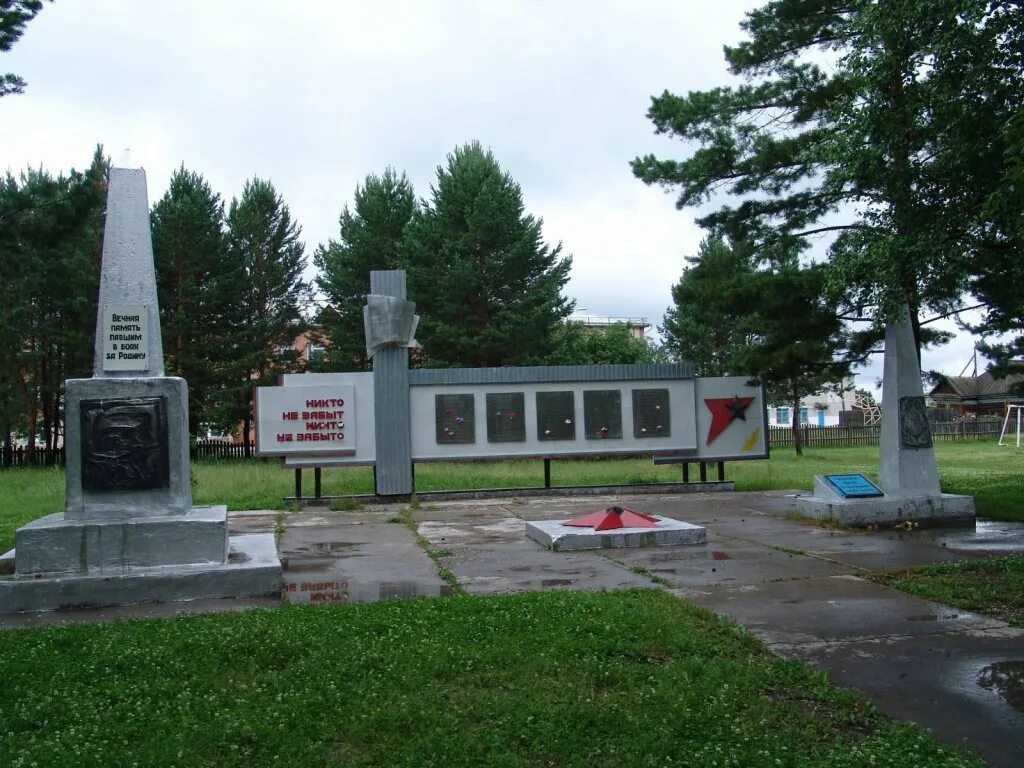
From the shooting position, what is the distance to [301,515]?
15.4 m

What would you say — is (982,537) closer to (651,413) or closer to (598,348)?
(651,413)

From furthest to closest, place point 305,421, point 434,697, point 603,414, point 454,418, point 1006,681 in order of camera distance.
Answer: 1. point 603,414
2. point 454,418
3. point 305,421
4. point 1006,681
5. point 434,697

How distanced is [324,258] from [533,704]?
40.4m

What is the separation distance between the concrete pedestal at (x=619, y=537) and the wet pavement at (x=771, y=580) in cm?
19

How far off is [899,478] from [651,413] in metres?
6.40

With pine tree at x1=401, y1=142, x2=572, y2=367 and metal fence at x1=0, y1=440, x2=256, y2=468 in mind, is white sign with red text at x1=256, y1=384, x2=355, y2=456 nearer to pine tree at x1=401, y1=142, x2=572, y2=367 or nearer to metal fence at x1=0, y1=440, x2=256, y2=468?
pine tree at x1=401, y1=142, x2=572, y2=367

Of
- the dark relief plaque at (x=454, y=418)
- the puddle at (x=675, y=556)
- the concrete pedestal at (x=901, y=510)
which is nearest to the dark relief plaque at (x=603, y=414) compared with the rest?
the dark relief plaque at (x=454, y=418)

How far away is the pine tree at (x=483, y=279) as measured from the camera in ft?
119

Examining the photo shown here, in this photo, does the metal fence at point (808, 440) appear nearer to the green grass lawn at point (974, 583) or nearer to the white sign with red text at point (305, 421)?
the white sign with red text at point (305, 421)

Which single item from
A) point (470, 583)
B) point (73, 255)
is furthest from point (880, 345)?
point (73, 255)

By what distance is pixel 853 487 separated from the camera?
13047mm

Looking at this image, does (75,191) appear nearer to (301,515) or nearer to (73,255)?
(301,515)

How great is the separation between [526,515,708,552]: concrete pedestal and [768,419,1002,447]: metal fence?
124 feet

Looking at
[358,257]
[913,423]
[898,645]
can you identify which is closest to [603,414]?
[913,423]
